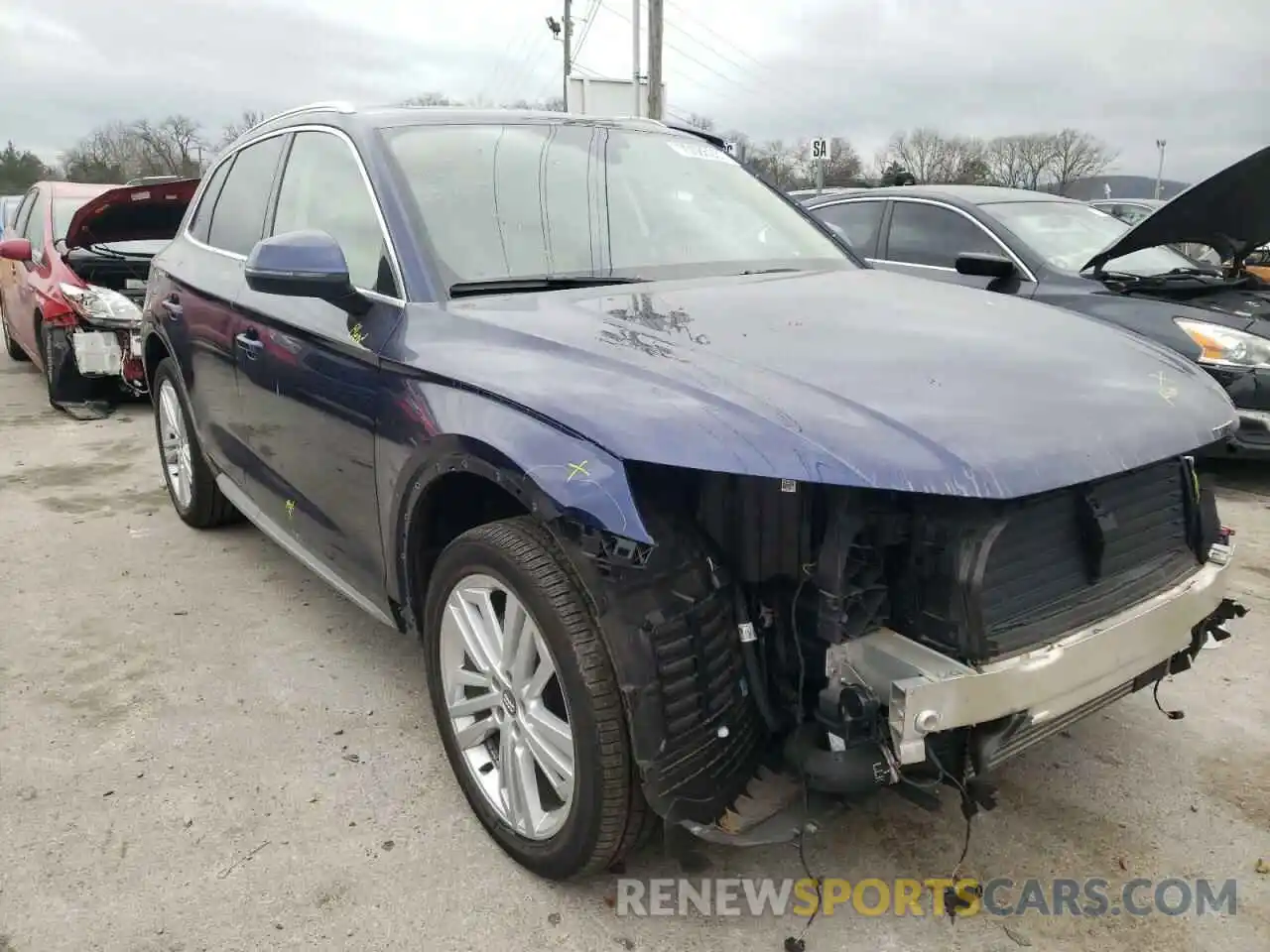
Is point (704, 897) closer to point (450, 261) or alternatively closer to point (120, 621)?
point (450, 261)

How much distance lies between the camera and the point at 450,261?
266 centimetres

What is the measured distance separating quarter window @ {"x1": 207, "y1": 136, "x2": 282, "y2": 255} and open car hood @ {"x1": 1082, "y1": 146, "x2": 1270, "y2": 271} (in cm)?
389

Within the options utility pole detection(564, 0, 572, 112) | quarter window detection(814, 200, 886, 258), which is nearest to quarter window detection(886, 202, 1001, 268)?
quarter window detection(814, 200, 886, 258)

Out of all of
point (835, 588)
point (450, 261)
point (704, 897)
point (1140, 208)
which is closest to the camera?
point (835, 588)

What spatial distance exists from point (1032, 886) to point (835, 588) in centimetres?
99

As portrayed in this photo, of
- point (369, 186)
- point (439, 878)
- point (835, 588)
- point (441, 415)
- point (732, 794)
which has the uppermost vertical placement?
point (369, 186)

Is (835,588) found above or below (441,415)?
below

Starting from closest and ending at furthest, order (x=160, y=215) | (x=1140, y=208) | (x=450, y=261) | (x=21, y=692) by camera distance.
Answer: (x=450, y=261) < (x=21, y=692) < (x=160, y=215) < (x=1140, y=208)

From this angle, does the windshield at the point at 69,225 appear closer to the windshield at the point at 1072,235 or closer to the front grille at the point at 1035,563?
the windshield at the point at 1072,235

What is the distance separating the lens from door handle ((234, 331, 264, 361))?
3299mm

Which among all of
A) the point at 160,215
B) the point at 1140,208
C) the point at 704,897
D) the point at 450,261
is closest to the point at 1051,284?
the point at 450,261

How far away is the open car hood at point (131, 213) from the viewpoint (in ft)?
23.7

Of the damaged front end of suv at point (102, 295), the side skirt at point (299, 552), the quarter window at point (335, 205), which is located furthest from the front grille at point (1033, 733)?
the damaged front end of suv at point (102, 295)

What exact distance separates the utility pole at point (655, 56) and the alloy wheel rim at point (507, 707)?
17.8 meters
